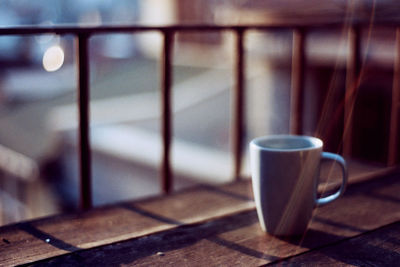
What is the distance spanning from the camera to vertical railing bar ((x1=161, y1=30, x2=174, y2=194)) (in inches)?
65.4

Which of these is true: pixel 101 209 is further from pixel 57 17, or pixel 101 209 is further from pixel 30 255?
pixel 57 17

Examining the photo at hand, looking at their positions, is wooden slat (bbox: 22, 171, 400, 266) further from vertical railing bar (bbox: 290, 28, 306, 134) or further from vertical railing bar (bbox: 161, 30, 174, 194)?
vertical railing bar (bbox: 290, 28, 306, 134)

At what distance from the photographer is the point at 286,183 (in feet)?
3.31

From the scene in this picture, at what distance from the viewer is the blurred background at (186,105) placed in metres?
6.45

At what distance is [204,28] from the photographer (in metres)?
1.75

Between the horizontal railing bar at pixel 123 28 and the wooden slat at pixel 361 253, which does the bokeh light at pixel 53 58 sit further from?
the wooden slat at pixel 361 253

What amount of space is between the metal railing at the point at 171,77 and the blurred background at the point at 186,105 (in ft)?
10.5

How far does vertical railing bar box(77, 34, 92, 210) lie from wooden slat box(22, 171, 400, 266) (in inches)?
16.6

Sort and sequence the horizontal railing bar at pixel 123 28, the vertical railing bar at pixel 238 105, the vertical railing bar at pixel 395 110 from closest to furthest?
the horizontal railing bar at pixel 123 28 < the vertical railing bar at pixel 238 105 < the vertical railing bar at pixel 395 110

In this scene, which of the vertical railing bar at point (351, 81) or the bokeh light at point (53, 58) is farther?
the bokeh light at point (53, 58)

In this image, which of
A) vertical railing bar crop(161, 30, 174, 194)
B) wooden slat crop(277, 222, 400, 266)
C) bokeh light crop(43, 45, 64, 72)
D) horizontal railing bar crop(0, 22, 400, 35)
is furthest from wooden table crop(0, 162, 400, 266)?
bokeh light crop(43, 45, 64, 72)

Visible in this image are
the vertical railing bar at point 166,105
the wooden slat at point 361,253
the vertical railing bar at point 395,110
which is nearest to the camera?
the wooden slat at point 361,253

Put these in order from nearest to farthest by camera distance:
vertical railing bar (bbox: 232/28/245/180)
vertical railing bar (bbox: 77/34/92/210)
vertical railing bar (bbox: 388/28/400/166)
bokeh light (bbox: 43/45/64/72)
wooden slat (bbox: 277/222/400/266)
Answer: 1. wooden slat (bbox: 277/222/400/266)
2. vertical railing bar (bbox: 77/34/92/210)
3. vertical railing bar (bbox: 232/28/245/180)
4. vertical railing bar (bbox: 388/28/400/166)
5. bokeh light (bbox: 43/45/64/72)

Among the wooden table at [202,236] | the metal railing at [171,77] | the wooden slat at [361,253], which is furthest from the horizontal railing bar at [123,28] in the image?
the wooden slat at [361,253]
